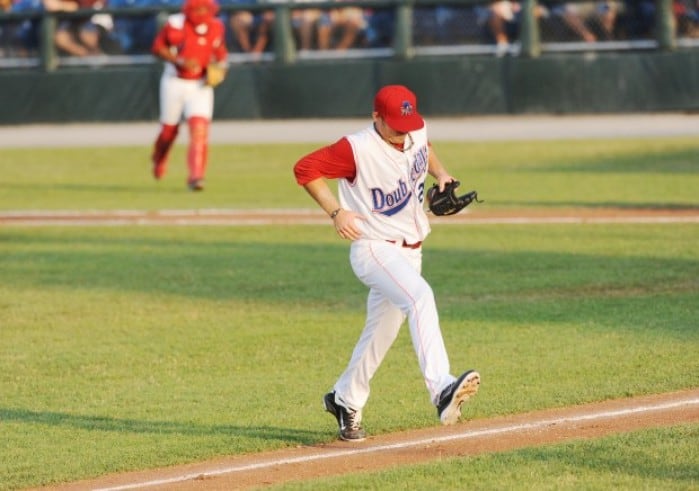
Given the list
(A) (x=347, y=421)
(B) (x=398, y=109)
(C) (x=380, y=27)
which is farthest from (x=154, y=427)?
(C) (x=380, y=27)

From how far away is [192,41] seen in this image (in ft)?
63.0

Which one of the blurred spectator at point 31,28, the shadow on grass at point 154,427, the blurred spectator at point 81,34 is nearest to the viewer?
the shadow on grass at point 154,427

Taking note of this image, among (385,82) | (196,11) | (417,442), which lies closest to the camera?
(417,442)

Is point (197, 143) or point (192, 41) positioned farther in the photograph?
point (192, 41)

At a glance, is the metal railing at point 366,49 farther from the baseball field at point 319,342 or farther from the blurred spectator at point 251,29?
the baseball field at point 319,342

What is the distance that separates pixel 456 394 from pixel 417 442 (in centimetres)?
84

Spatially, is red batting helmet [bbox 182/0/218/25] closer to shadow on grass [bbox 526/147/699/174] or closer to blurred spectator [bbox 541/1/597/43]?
shadow on grass [bbox 526/147/699/174]

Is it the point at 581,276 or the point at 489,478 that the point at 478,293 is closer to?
the point at 581,276

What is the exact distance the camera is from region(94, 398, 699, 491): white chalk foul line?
7.24 meters

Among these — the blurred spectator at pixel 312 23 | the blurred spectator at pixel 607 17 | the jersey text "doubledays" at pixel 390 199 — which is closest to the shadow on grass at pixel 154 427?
the jersey text "doubledays" at pixel 390 199

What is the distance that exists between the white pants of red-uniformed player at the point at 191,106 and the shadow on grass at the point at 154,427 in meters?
10.5

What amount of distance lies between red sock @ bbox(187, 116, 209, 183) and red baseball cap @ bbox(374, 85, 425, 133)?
38.2 feet

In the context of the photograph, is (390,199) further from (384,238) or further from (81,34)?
(81,34)

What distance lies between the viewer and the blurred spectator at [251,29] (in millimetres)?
26094
